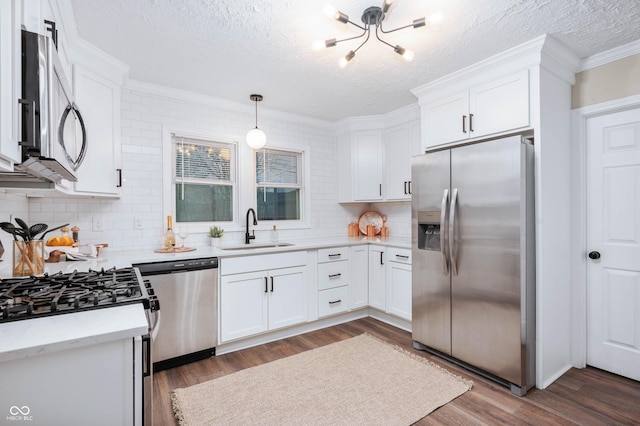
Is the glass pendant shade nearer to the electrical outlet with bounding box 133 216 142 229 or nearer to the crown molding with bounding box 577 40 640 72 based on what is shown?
the electrical outlet with bounding box 133 216 142 229

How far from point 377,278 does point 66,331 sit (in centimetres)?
300

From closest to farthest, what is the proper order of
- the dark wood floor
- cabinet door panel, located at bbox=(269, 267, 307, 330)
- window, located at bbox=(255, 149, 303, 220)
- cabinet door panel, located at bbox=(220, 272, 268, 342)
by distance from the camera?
the dark wood floor, cabinet door panel, located at bbox=(220, 272, 268, 342), cabinet door panel, located at bbox=(269, 267, 307, 330), window, located at bbox=(255, 149, 303, 220)

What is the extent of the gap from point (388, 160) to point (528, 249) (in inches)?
79.6

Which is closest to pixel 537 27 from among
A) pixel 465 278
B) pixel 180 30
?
pixel 465 278

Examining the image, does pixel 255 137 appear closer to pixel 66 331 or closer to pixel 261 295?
pixel 261 295

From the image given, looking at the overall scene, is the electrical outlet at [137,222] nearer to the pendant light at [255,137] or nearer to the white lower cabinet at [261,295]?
the white lower cabinet at [261,295]

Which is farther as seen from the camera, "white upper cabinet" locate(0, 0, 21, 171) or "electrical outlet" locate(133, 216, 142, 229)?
"electrical outlet" locate(133, 216, 142, 229)

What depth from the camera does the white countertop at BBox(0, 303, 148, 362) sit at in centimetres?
91

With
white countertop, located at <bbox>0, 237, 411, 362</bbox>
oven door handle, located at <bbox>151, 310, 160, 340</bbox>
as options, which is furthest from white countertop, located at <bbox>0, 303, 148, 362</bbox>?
oven door handle, located at <bbox>151, 310, 160, 340</bbox>

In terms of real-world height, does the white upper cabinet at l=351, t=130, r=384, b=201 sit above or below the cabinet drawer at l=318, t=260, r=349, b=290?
above

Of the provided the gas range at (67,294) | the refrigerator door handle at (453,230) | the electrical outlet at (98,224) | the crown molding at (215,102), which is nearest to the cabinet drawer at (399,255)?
the refrigerator door handle at (453,230)

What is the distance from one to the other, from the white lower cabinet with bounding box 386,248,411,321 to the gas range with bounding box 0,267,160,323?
2393 mm

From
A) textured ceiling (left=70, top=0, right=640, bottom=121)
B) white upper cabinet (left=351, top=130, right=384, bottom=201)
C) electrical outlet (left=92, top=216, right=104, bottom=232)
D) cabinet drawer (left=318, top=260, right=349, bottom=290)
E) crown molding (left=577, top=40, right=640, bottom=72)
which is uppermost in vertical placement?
textured ceiling (left=70, top=0, right=640, bottom=121)

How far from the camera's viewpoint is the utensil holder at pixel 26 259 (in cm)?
182
